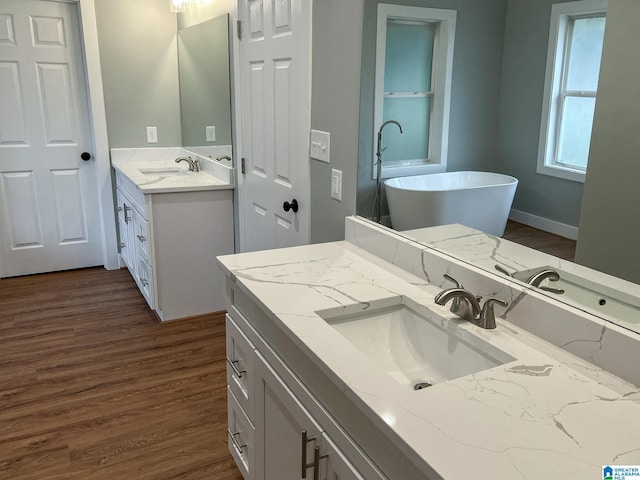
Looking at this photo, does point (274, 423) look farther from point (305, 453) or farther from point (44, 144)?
point (44, 144)

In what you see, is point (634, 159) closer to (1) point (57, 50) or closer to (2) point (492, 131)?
(2) point (492, 131)

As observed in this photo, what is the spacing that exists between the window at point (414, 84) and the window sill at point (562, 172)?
1.21ft

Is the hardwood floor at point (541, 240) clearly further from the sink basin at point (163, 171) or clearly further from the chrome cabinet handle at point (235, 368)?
the sink basin at point (163, 171)

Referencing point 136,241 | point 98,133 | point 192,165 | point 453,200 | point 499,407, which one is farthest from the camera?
point 98,133

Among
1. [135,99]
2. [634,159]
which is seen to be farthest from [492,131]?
[135,99]

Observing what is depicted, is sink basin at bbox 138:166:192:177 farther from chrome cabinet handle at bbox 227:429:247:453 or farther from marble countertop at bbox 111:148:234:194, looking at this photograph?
chrome cabinet handle at bbox 227:429:247:453

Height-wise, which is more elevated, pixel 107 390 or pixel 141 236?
pixel 141 236

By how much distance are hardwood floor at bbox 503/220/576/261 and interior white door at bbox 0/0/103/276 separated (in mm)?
3715

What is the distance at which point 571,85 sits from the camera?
4.56ft

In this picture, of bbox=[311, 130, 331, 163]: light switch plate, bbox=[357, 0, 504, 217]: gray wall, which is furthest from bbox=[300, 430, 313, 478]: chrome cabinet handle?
bbox=[311, 130, 331, 163]: light switch plate

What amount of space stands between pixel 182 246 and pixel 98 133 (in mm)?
1383

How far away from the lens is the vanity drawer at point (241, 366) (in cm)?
186

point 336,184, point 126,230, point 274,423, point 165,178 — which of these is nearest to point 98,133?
point 126,230

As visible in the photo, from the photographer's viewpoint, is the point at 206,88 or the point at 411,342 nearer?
the point at 411,342
